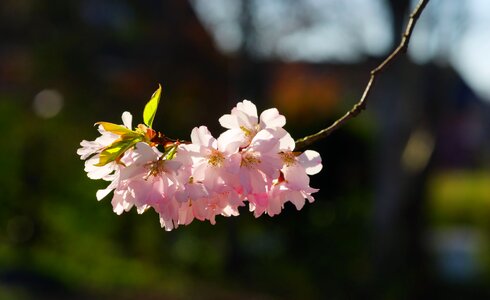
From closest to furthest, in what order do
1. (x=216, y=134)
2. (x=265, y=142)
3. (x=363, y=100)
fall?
(x=265, y=142)
(x=363, y=100)
(x=216, y=134)

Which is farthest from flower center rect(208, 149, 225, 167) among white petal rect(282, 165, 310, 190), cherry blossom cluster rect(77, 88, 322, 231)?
white petal rect(282, 165, 310, 190)

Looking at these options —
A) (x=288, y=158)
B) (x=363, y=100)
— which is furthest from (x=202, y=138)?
(x=363, y=100)

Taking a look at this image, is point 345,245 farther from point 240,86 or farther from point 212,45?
point 212,45

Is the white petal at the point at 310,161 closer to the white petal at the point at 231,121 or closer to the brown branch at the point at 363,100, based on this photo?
the brown branch at the point at 363,100

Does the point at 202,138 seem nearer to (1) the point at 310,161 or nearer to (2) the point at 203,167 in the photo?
(2) the point at 203,167

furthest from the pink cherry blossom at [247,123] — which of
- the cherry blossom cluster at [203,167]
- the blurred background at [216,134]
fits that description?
the blurred background at [216,134]

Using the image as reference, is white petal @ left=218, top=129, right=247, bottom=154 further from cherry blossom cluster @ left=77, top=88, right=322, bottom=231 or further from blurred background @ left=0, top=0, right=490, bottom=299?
blurred background @ left=0, top=0, right=490, bottom=299

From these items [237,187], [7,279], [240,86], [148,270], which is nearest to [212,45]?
[240,86]
